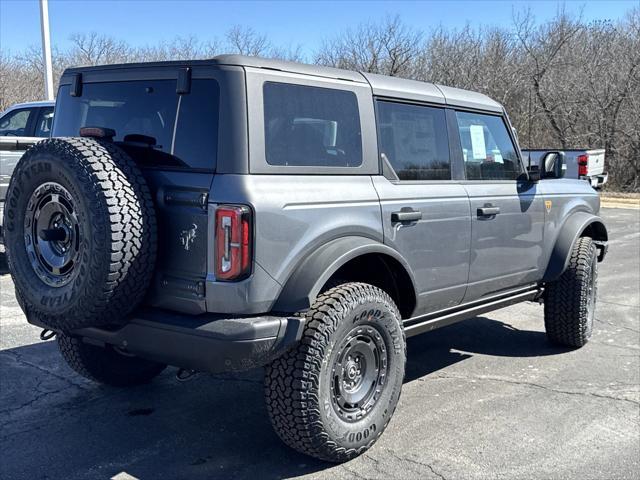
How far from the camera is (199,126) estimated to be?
340cm

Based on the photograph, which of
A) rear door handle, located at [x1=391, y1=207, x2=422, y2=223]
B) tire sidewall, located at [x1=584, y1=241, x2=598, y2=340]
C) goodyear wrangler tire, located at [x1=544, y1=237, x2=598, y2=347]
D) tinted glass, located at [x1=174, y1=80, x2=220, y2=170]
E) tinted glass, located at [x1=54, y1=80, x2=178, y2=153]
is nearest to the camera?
tinted glass, located at [x1=174, y1=80, x2=220, y2=170]

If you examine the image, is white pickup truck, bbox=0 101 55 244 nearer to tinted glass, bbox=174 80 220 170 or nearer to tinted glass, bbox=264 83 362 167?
tinted glass, bbox=174 80 220 170

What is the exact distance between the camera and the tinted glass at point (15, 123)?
10.1 meters

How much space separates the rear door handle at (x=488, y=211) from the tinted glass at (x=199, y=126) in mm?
2097

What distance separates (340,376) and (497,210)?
6.10 ft

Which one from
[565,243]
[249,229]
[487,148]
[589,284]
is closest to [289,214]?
A: [249,229]

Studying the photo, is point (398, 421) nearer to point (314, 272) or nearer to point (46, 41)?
point (314, 272)

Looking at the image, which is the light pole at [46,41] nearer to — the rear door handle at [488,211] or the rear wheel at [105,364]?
the rear wheel at [105,364]

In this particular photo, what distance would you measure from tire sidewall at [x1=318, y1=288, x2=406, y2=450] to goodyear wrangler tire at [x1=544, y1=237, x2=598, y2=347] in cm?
229

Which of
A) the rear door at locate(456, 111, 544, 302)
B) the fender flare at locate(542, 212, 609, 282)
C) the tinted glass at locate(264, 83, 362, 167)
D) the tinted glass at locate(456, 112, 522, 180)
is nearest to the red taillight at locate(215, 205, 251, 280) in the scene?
the tinted glass at locate(264, 83, 362, 167)

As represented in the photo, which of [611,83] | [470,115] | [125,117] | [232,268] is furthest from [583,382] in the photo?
[611,83]

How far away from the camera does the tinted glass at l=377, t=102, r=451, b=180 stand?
13.8ft

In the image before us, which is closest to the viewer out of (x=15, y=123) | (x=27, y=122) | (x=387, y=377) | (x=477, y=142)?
(x=387, y=377)

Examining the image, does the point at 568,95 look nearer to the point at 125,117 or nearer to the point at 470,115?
the point at 470,115
